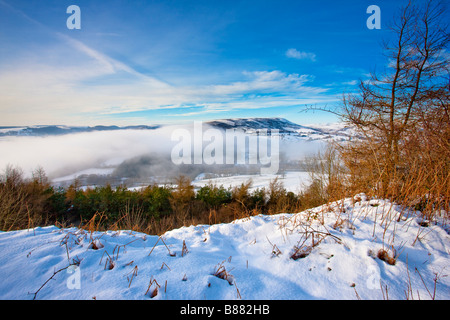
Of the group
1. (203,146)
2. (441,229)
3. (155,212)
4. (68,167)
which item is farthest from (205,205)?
(68,167)

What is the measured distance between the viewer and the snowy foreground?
156 centimetres

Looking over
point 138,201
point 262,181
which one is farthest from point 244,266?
point 262,181

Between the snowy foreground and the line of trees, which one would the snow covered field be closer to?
the line of trees

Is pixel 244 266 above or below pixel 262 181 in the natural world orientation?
above

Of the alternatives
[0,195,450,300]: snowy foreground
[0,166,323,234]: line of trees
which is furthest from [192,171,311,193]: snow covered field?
[0,195,450,300]: snowy foreground

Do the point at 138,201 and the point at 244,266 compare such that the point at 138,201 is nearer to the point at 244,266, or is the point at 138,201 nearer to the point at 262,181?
the point at 244,266

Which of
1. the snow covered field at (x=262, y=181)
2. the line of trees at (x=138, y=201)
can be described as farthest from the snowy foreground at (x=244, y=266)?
the snow covered field at (x=262, y=181)

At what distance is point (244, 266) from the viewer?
6.73 feet

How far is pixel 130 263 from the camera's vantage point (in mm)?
1915
